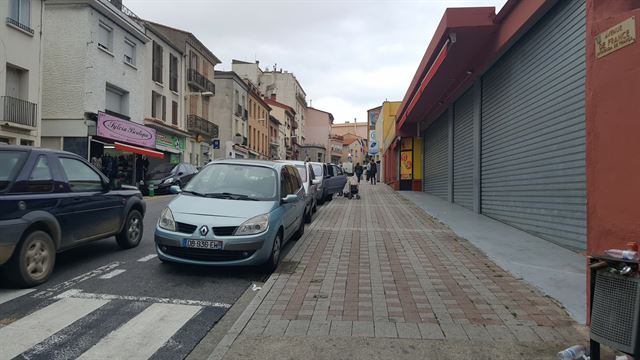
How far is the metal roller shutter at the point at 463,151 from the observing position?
48.0 ft

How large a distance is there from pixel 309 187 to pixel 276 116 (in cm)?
5493

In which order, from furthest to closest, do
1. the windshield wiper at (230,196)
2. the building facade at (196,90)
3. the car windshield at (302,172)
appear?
the building facade at (196,90)
the car windshield at (302,172)
the windshield wiper at (230,196)

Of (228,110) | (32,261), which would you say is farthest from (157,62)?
(32,261)

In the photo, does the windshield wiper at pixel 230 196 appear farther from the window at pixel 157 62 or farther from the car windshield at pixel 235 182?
the window at pixel 157 62

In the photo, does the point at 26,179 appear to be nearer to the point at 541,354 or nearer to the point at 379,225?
the point at 541,354

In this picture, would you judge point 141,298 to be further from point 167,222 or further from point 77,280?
point 167,222

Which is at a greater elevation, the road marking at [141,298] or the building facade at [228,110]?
the building facade at [228,110]

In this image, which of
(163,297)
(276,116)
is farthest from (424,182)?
(276,116)

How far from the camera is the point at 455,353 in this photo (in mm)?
3725

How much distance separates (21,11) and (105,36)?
572 cm

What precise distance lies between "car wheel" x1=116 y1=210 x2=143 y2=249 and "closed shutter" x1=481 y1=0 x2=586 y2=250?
7364mm

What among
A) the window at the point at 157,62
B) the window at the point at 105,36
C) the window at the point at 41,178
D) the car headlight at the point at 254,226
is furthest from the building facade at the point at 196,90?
the car headlight at the point at 254,226

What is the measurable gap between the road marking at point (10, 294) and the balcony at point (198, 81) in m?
30.5

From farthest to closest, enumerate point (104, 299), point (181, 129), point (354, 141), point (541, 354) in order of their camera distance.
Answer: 1. point (354, 141)
2. point (181, 129)
3. point (104, 299)
4. point (541, 354)
